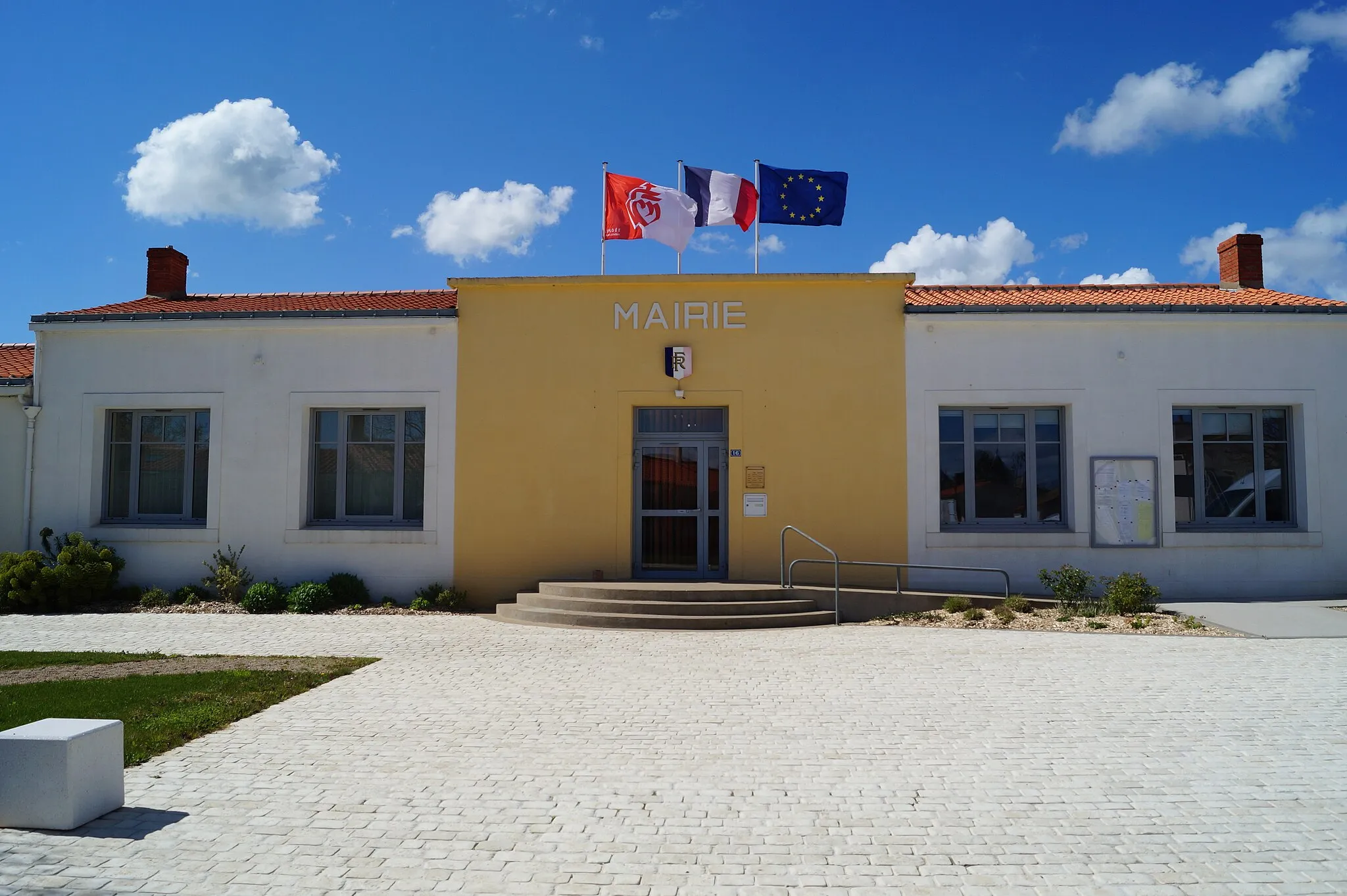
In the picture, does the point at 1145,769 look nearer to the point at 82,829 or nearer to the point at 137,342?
the point at 82,829

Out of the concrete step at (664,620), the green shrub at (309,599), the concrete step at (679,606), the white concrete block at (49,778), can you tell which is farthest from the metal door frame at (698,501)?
the white concrete block at (49,778)

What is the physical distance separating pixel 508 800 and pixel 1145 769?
386 centimetres

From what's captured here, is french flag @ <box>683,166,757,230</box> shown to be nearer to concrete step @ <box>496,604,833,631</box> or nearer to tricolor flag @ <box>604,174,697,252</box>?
tricolor flag @ <box>604,174,697,252</box>

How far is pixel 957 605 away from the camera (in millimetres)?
12555

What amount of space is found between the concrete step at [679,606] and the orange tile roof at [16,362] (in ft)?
32.6

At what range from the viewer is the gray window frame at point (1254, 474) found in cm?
1430

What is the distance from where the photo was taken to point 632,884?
13.5 feet

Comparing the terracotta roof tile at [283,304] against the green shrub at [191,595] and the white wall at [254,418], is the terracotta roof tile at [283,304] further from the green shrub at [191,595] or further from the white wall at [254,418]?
the green shrub at [191,595]

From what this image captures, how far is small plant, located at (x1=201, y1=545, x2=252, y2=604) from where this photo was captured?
46.5ft

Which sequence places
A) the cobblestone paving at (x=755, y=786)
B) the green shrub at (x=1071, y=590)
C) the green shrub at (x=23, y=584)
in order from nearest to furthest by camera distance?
the cobblestone paving at (x=755, y=786)
the green shrub at (x=1071, y=590)
the green shrub at (x=23, y=584)

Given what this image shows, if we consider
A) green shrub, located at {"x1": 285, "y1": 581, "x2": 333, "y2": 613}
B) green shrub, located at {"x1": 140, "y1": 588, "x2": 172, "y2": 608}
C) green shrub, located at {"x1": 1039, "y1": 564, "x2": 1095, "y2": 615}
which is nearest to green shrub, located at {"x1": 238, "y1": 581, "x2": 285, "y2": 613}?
green shrub, located at {"x1": 285, "y1": 581, "x2": 333, "y2": 613}

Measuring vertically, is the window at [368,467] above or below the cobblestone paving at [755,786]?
above

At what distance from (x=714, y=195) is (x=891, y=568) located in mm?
6661

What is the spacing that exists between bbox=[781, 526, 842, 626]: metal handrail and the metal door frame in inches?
39.2
